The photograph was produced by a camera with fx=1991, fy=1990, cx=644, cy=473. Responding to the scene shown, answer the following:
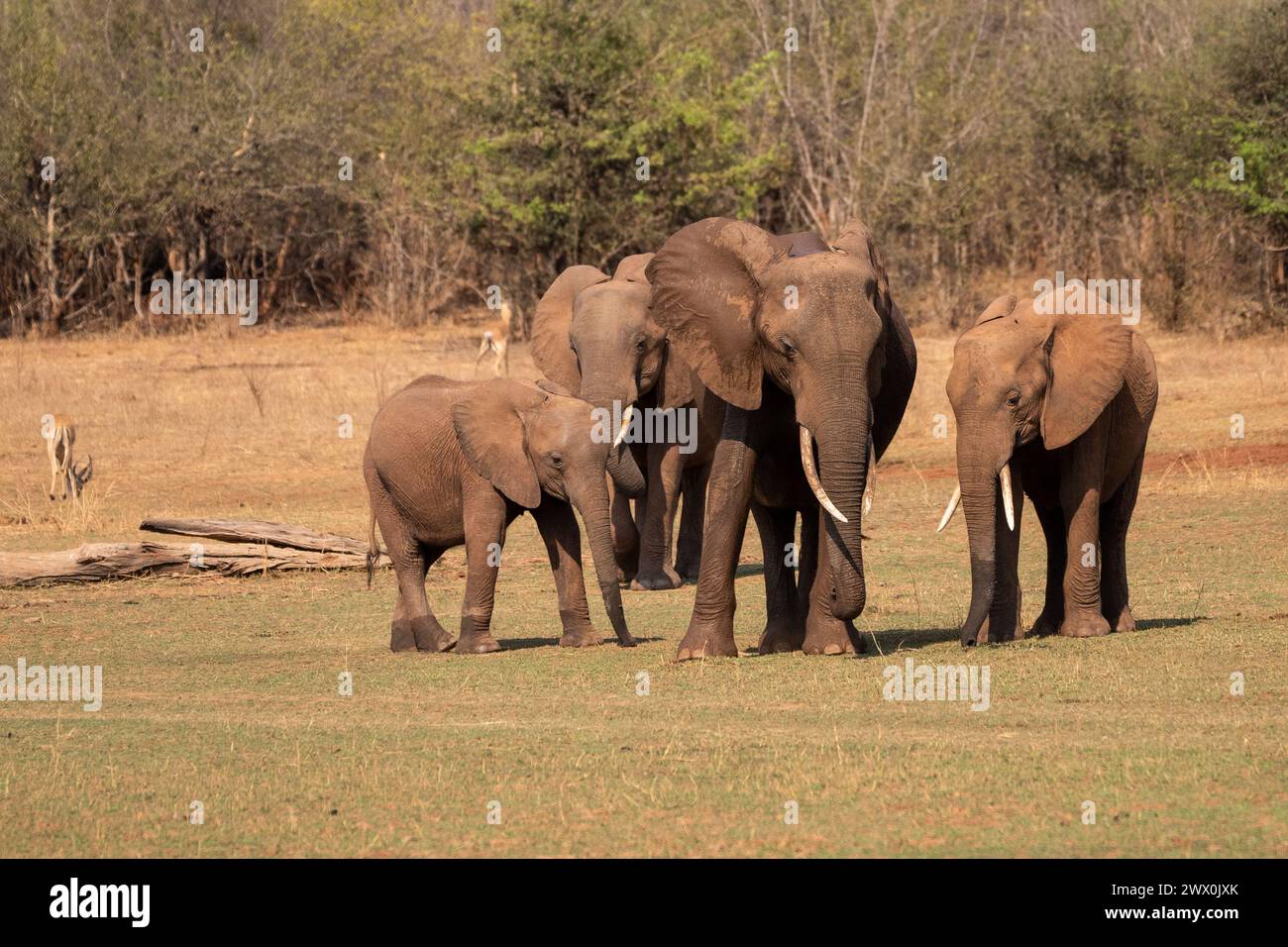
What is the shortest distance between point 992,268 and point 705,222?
32486 mm

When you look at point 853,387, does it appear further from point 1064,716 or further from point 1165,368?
point 1165,368

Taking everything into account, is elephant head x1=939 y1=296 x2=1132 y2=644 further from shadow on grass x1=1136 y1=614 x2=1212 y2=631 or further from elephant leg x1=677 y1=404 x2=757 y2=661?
shadow on grass x1=1136 y1=614 x2=1212 y2=631

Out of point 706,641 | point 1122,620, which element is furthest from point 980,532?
point 706,641

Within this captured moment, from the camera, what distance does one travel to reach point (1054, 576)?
12.4 meters

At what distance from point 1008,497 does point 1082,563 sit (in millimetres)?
642

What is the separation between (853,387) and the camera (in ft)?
34.2

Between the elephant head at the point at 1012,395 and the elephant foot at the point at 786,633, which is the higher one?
the elephant head at the point at 1012,395

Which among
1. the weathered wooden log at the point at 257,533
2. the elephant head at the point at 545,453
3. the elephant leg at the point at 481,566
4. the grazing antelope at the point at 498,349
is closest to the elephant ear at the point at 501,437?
the elephant head at the point at 545,453

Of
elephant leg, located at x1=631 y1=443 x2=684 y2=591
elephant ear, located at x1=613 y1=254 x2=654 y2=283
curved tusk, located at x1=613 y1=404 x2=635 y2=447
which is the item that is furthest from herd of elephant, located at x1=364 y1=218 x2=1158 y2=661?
elephant ear, located at x1=613 y1=254 x2=654 y2=283

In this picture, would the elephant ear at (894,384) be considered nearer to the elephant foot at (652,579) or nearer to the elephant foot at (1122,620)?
the elephant foot at (1122,620)

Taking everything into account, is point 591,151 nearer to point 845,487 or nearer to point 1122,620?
point 1122,620

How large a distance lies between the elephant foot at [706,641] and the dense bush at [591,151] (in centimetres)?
2445

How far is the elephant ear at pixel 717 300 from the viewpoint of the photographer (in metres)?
11.0

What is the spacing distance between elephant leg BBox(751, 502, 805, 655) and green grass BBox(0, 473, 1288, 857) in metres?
0.33
